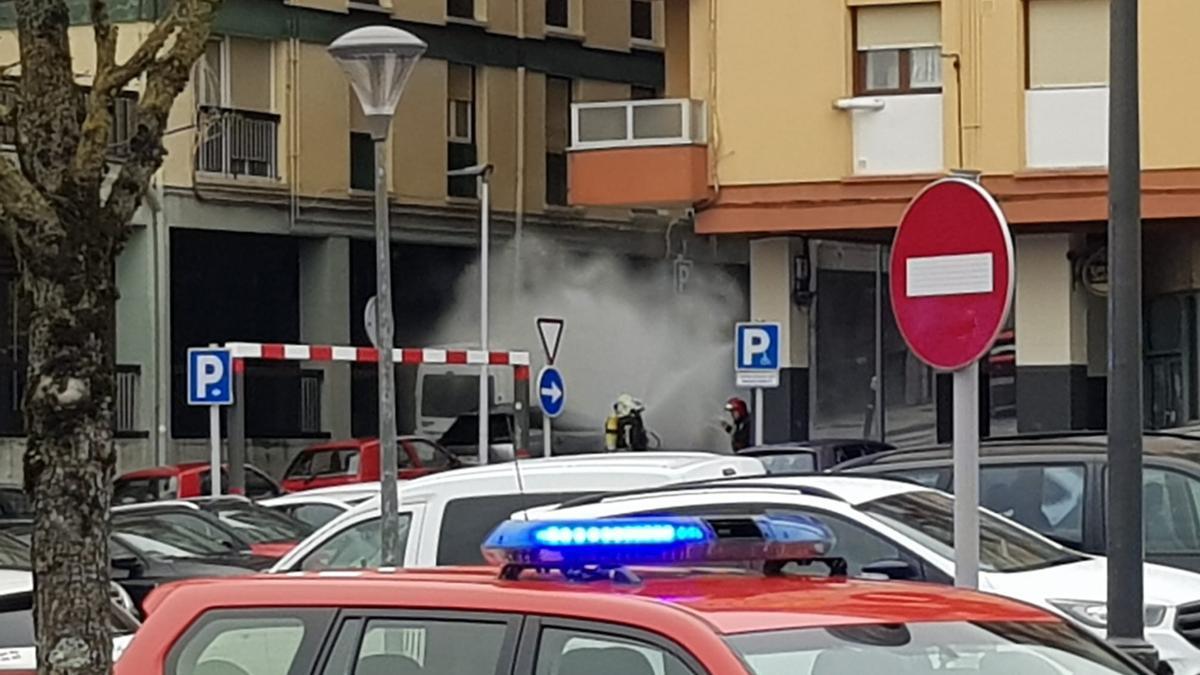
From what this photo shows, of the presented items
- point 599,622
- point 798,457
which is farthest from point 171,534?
point 599,622

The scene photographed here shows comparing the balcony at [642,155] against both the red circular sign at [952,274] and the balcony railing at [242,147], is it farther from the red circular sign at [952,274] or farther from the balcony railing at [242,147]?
the red circular sign at [952,274]

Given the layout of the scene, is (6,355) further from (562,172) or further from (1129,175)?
(1129,175)

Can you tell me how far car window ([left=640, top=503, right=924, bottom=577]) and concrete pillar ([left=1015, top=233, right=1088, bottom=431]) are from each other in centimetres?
1955

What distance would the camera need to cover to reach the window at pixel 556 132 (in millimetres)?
45375

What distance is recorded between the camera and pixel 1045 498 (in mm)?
12859

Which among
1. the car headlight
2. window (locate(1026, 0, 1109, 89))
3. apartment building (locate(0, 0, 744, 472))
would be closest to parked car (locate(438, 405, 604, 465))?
apartment building (locate(0, 0, 744, 472))

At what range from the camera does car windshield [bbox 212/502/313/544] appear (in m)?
18.7

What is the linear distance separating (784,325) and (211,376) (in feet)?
25.1

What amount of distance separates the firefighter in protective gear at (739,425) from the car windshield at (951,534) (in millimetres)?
20823

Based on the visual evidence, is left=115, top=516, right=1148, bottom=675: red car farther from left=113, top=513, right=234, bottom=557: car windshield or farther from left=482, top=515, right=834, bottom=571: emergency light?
left=113, top=513, right=234, bottom=557: car windshield

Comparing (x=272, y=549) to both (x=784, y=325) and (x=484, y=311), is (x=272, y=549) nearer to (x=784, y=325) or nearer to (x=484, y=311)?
(x=784, y=325)

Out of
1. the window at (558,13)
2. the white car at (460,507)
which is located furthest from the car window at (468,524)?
the window at (558,13)

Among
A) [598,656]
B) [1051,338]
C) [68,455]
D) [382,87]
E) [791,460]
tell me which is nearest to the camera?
[598,656]

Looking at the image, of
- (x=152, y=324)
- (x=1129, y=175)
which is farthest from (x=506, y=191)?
(x=1129, y=175)
